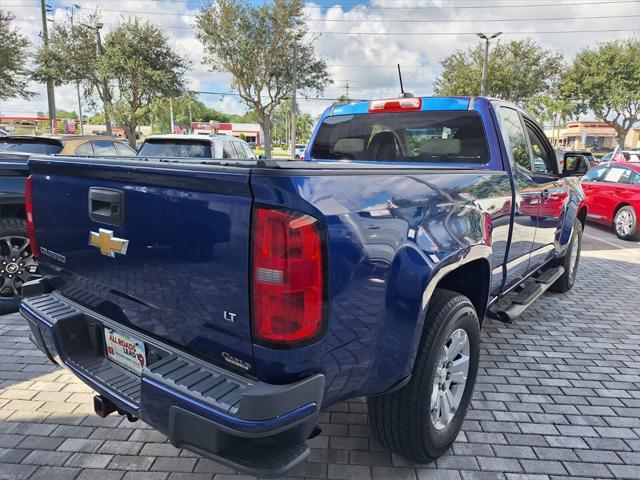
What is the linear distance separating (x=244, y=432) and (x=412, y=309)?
2.94ft

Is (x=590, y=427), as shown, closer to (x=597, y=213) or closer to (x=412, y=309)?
(x=412, y=309)

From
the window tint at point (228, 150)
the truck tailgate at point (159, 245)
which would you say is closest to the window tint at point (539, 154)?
the truck tailgate at point (159, 245)

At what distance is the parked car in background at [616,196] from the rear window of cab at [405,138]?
7999mm

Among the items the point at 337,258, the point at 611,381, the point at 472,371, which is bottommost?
the point at 611,381

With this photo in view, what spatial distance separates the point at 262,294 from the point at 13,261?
4.14 meters

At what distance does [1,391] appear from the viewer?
10.9ft

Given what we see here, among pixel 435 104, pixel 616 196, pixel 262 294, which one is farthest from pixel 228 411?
pixel 616 196

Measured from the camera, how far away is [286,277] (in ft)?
5.35

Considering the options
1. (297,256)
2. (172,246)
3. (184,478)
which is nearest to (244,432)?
(297,256)

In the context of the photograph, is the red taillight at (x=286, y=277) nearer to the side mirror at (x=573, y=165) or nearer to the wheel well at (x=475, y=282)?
the wheel well at (x=475, y=282)

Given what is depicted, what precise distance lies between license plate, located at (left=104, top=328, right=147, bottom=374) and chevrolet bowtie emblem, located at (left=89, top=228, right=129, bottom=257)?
1.32 feet

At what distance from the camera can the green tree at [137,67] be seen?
2197cm

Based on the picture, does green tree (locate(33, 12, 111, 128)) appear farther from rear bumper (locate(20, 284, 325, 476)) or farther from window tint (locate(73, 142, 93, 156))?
rear bumper (locate(20, 284, 325, 476))

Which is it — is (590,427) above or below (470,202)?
below
